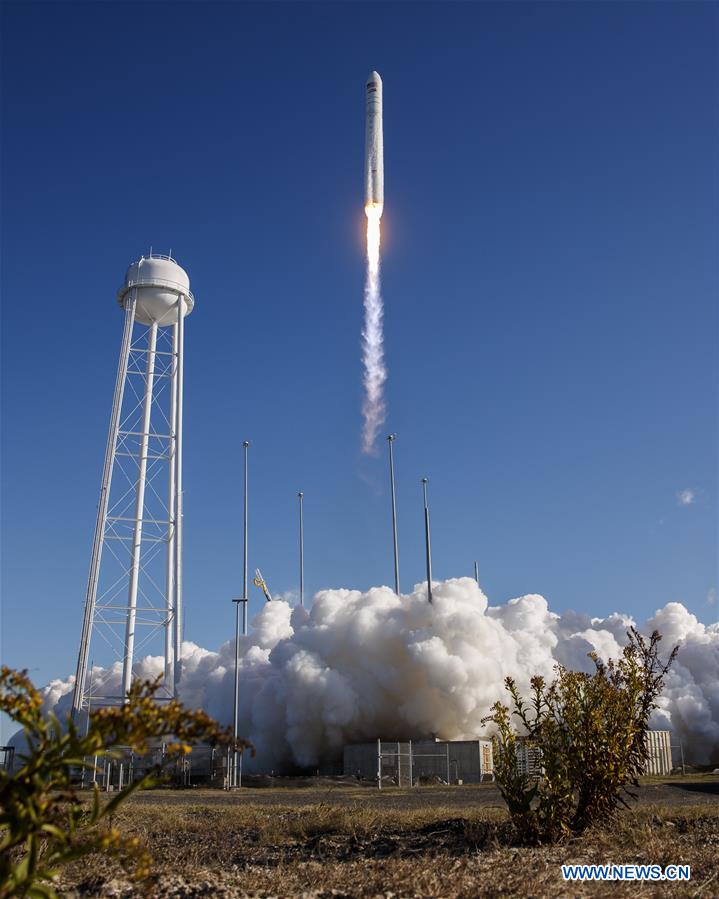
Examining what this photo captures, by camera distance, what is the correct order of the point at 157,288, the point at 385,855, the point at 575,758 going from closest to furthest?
the point at 385,855 < the point at 575,758 < the point at 157,288

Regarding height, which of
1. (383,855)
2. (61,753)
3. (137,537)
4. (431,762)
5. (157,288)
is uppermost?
(157,288)

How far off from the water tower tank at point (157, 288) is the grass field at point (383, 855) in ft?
121

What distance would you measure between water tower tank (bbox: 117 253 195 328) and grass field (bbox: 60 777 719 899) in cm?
3698

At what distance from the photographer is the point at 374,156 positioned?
1873 inches

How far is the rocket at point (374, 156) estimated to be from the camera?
4731 centimetres

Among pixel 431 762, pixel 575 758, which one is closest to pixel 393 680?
pixel 431 762

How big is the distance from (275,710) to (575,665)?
76.2 feet

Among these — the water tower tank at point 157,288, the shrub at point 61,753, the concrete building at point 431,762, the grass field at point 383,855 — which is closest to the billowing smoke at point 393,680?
the concrete building at point 431,762

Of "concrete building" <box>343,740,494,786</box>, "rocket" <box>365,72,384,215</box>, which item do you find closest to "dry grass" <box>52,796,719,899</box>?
"concrete building" <box>343,740,494,786</box>

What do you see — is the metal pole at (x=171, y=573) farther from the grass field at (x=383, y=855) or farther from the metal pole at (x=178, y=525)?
the grass field at (x=383, y=855)

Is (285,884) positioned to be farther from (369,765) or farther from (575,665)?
(575,665)

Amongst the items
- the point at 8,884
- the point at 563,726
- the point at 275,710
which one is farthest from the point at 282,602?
the point at 8,884

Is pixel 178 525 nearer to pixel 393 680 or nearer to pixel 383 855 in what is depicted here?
pixel 393 680

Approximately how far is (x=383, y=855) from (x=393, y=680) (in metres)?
47.0
